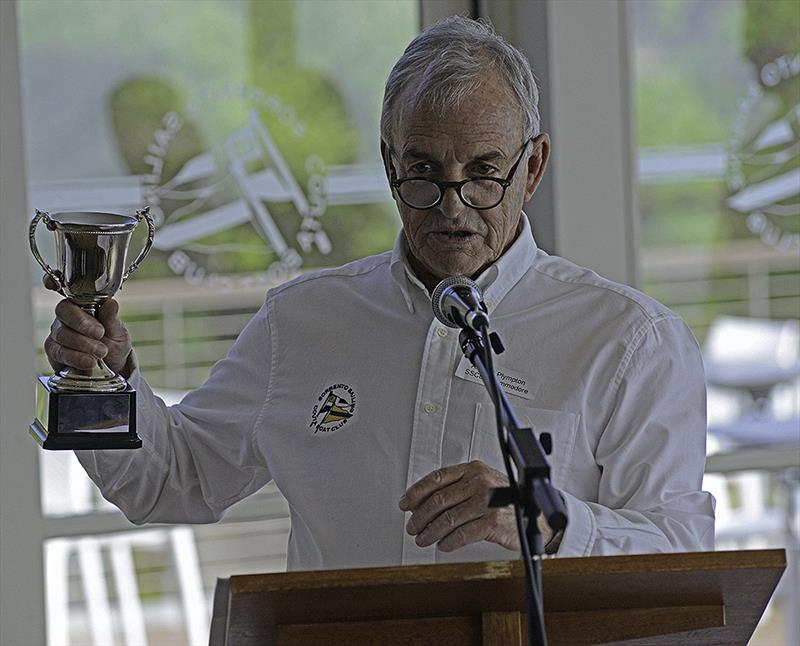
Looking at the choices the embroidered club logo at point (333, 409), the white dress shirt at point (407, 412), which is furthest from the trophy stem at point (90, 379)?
the embroidered club logo at point (333, 409)

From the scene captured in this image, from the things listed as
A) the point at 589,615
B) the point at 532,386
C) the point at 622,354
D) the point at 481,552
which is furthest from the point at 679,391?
the point at 589,615

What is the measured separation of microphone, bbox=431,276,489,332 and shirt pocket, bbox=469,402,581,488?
1.97 feet

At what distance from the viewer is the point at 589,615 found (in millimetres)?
1347

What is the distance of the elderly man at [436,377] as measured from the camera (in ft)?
6.33

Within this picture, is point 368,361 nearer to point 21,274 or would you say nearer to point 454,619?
point 454,619

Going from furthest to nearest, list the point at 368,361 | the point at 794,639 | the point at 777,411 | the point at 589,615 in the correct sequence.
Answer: the point at 794,639, the point at 777,411, the point at 368,361, the point at 589,615

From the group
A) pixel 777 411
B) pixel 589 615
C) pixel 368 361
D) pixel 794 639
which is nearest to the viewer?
pixel 589 615

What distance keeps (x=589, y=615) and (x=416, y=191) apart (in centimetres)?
81

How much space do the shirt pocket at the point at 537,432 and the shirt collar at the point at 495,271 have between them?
189 millimetres

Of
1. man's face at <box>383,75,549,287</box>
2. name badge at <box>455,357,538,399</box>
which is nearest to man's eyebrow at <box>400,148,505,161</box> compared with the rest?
man's face at <box>383,75,549,287</box>

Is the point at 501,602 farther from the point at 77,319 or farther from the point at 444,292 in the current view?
the point at 77,319

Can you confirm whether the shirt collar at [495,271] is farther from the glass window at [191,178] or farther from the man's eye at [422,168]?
the glass window at [191,178]

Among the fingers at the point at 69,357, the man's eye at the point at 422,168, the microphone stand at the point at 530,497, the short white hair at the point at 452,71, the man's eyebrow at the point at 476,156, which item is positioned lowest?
the microphone stand at the point at 530,497

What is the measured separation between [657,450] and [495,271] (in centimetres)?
39
